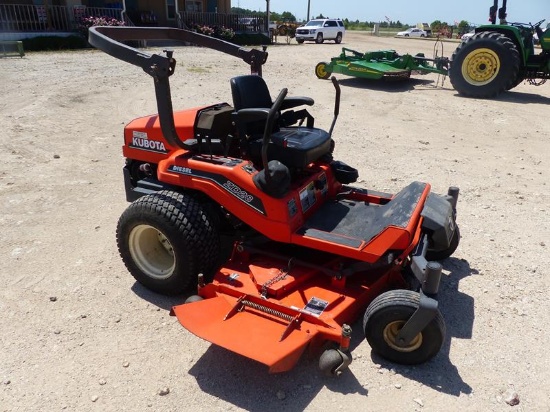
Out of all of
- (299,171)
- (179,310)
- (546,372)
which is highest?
(299,171)

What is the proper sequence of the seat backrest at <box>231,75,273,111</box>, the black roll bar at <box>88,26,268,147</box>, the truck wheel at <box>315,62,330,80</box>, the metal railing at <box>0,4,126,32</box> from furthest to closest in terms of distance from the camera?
1. the metal railing at <box>0,4,126,32</box>
2. the truck wheel at <box>315,62,330,80</box>
3. the seat backrest at <box>231,75,273,111</box>
4. the black roll bar at <box>88,26,268,147</box>

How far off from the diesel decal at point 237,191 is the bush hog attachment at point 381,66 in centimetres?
877

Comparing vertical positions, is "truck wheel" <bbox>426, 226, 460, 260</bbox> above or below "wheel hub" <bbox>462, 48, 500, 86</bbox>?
below

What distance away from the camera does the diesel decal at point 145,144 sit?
12.6ft

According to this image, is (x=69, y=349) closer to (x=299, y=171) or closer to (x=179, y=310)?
(x=179, y=310)

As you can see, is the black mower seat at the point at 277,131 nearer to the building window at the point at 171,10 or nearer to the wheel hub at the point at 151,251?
the wheel hub at the point at 151,251

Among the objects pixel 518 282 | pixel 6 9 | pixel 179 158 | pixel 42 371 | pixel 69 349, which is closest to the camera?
pixel 42 371

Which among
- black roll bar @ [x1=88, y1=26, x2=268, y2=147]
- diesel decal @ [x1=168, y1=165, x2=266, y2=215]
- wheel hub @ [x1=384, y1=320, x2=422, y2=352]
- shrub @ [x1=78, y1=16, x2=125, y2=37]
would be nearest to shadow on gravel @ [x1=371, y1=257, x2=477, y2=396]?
wheel hub @ [x1=384, y1=320, x2=422, y2=352]

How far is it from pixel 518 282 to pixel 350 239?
1.62 m

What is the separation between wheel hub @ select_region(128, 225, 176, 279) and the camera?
3.54 metres

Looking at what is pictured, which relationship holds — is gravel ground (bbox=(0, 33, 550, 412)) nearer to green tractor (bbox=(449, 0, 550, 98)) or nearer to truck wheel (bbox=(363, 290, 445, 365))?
truck wheel (bbox=(363, 290, 445, 365))

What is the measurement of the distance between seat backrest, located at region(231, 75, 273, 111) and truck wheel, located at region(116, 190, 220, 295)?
2.83ft

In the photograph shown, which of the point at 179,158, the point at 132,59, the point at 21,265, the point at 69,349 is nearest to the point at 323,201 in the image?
the point at 179,158

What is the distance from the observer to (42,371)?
9.41 feet
